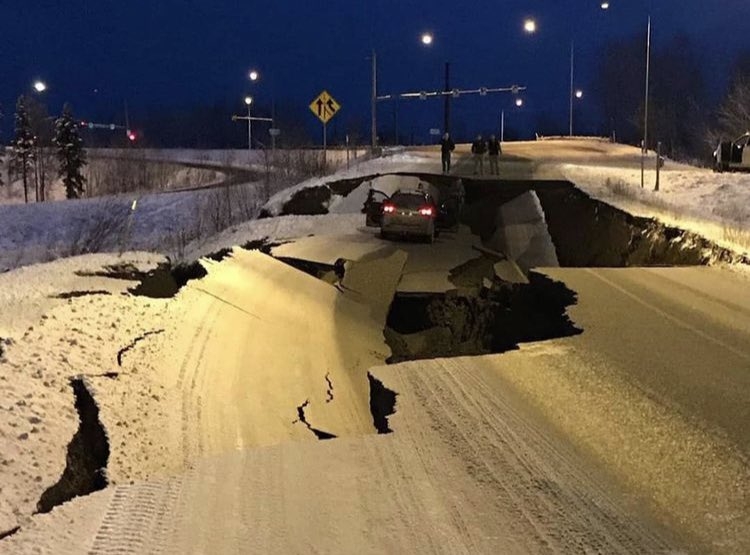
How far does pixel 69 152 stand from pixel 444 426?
92234 mm

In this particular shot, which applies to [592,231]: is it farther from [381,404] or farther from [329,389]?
[381,404]

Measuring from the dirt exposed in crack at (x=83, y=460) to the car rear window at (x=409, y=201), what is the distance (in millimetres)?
16785

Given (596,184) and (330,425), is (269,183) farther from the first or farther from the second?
(330,425)

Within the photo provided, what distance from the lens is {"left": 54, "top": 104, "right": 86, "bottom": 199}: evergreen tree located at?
3595 inches

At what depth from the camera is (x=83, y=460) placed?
20.8 feet

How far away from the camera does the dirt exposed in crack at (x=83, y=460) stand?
18.4 ft

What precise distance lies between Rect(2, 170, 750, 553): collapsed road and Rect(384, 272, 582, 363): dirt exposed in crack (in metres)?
0.09

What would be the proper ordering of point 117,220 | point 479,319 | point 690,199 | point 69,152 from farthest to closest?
point 69,152 → point 117,220 → point 690,199 → point 479,319

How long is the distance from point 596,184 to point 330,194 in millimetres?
10235

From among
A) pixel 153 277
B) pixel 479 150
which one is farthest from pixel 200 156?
pixel 153 277

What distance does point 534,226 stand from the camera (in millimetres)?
26297

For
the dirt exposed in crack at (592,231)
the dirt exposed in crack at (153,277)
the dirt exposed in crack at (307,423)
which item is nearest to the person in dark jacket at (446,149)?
the dirt exposed in crack at (592,231)

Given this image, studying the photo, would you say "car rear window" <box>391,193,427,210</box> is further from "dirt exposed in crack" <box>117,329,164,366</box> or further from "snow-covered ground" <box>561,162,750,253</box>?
"dirt exposed in crack" <box>117,329,164,366</box>

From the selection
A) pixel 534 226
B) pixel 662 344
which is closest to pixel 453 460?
pixel 662 344
